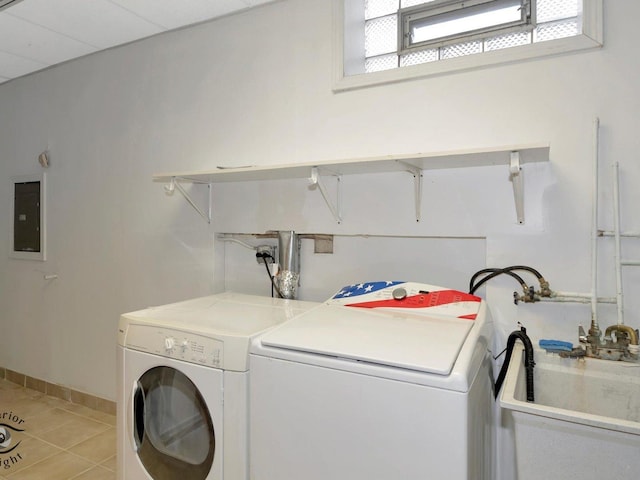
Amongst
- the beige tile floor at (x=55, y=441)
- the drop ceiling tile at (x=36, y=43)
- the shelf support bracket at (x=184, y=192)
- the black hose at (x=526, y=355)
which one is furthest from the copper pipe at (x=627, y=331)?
the drop ceiling tile at (x=36, y=43)

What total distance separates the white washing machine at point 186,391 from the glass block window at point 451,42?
4.55ft

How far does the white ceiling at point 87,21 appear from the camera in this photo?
214 centimetres

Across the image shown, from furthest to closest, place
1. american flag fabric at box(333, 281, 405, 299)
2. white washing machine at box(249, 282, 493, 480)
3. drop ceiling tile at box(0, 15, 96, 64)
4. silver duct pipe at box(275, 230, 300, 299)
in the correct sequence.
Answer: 1. drop ceiling tile at box(0, 15, 96, 64)
2. silver duct pipe at box(275, 230, 300, 299)
3. american flag fabric at box(333, 281, 405, 299)
4. white washing machine at box(249, 282, 493, 480)

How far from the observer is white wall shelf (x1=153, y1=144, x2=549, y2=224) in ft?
4.64

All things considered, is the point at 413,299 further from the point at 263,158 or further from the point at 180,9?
the point at 180,9

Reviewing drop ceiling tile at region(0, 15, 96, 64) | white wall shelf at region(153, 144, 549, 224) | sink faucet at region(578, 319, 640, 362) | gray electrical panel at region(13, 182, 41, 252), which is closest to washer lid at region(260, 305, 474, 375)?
sink faucet at region(578, 319, 640, 362)

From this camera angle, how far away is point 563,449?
109 cm

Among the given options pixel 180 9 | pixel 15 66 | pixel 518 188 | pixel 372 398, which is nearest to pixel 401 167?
pixel 518 188

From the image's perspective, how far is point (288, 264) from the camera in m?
2.09

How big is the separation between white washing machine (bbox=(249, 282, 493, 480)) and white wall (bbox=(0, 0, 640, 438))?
499 millimetres

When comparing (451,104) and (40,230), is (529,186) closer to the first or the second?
(451,104)

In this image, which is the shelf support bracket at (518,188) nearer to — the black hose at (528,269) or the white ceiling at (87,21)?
the black hose at (528,269)

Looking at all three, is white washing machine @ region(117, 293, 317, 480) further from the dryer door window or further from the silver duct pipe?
the silver duct pipe

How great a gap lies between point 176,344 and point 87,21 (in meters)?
2.07
